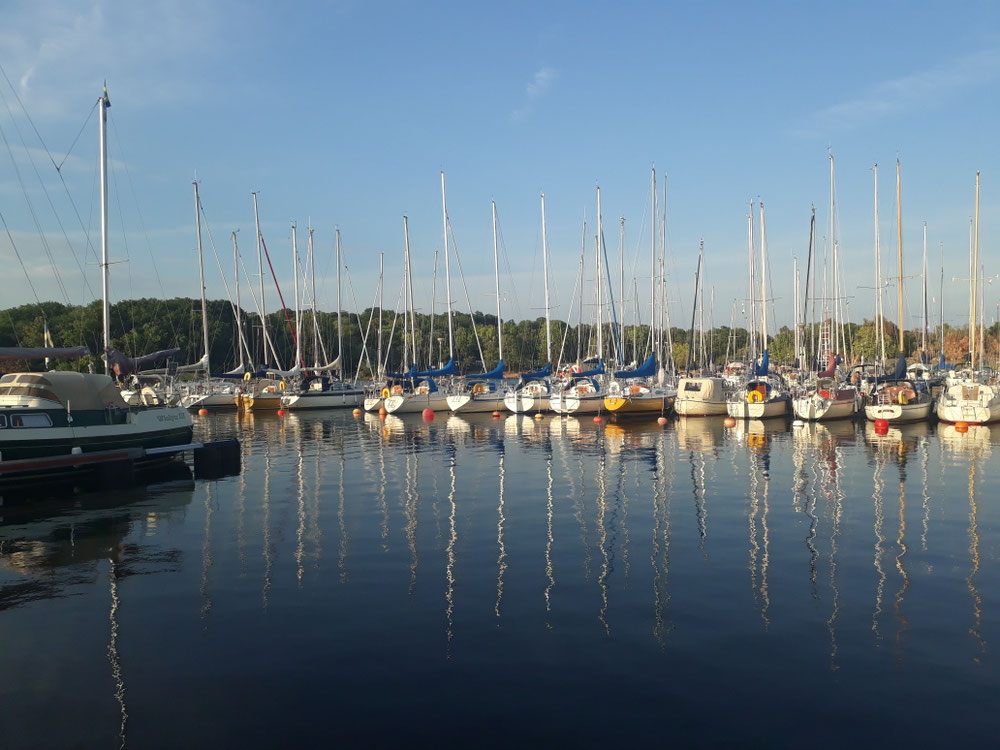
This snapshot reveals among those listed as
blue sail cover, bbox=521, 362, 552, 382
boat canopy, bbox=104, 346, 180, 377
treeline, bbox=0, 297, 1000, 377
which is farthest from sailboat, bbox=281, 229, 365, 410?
boat canopy, bbox=104, 346, 180, 377

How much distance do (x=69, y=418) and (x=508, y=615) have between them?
18.6 metres

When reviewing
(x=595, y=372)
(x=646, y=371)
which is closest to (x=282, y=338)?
(x=595, y=372)

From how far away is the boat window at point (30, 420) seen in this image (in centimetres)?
2294

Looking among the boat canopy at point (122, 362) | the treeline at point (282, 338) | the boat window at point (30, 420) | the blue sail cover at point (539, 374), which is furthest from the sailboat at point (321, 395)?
the boat window at point (30, 420)

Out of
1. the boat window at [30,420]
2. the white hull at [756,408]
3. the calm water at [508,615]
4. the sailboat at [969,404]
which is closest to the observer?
the calm water at [508,615]

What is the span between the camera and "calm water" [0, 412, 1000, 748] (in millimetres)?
8547

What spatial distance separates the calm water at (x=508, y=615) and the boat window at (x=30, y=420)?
10.3 ft

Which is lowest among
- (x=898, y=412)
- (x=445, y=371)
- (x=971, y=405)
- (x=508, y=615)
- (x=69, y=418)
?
(x=508, y=615)

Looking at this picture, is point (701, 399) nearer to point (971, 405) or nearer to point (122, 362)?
point (971, 405)

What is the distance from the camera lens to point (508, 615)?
1193 cm

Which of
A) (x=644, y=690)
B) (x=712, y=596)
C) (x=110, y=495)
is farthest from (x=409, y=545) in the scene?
(x=110, y=495)

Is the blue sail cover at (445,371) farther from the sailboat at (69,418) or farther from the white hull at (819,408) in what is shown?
the sailboat at (69,418)

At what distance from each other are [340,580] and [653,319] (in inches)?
2016

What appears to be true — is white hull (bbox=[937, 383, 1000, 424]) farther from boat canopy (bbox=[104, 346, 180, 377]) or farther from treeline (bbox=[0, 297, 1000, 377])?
boat canopy (bbox=[104, 346, 180, 377])
